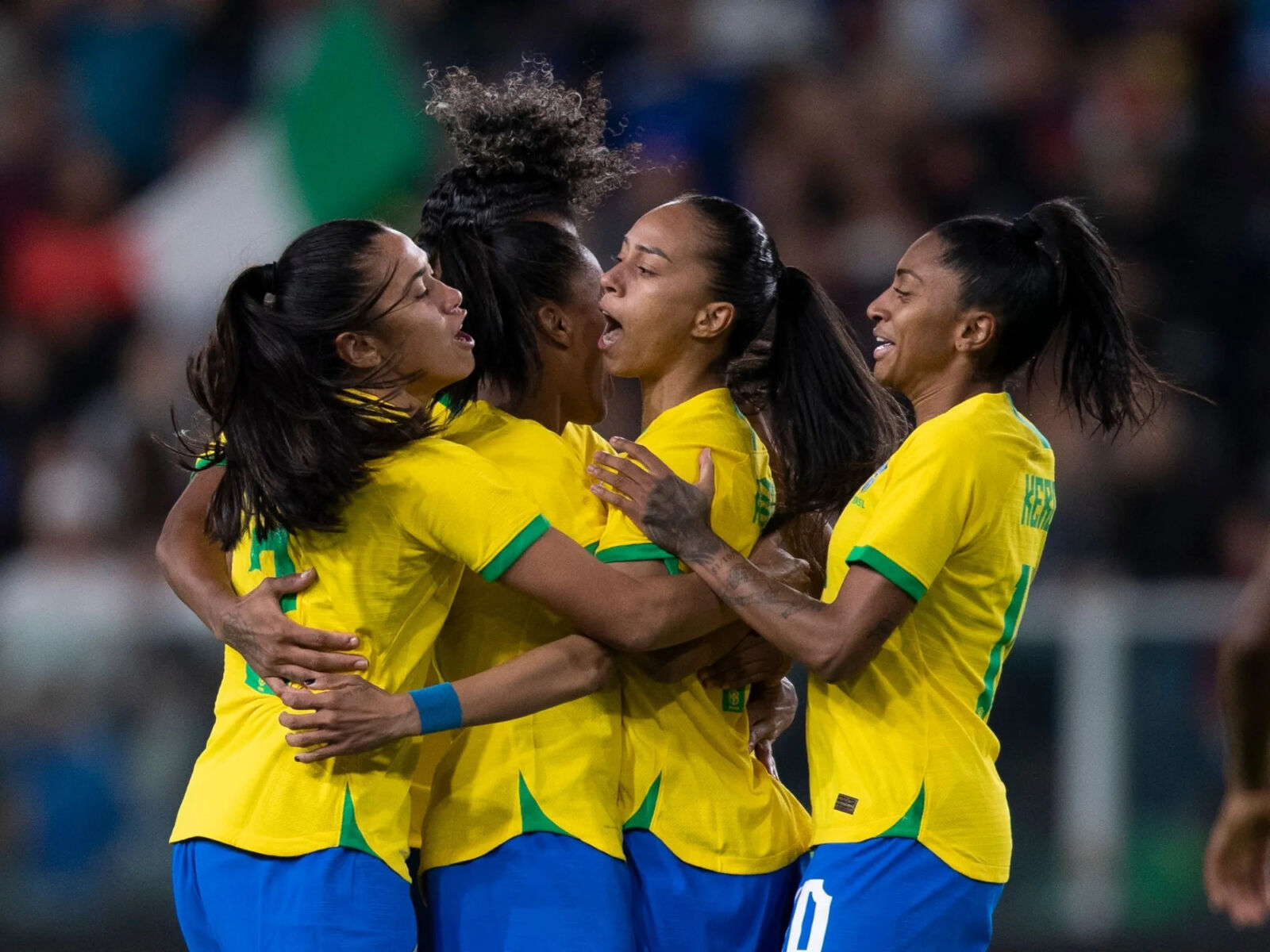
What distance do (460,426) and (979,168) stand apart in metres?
6.13

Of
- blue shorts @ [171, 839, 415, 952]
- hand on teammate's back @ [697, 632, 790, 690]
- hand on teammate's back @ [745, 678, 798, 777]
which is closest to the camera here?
blue shorts @ [171, 839, 415, 952]

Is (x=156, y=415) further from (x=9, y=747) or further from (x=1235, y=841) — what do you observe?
(x=1235, y=841)

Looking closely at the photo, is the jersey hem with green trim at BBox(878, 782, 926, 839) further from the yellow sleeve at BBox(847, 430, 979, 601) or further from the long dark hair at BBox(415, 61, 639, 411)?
the long dark hair at BBox(415, 61, 639, 411)

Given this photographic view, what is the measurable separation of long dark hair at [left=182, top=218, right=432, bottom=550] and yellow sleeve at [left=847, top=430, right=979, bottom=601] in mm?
803

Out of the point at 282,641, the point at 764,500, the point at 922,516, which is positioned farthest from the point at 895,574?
the point at 282,641

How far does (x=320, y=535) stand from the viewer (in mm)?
2908

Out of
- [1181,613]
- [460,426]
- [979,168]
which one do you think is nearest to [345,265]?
[460,426]

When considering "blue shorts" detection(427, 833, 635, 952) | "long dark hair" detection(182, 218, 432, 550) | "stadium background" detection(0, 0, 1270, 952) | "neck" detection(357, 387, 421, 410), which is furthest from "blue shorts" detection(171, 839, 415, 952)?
"stadium background" detection(0, 0, 1270, 952)

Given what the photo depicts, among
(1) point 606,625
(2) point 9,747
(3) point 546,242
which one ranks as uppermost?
(3) point 546,242

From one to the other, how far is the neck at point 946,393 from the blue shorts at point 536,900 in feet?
3.38

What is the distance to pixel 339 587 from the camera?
2.90m

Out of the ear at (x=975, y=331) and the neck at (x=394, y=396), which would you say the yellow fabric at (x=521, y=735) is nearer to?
the neck at (x=394, y=396)

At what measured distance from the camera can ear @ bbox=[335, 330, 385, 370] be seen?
10.1ft

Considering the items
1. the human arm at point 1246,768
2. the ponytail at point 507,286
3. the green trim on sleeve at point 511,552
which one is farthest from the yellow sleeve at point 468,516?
the human arm at point 1246,768
